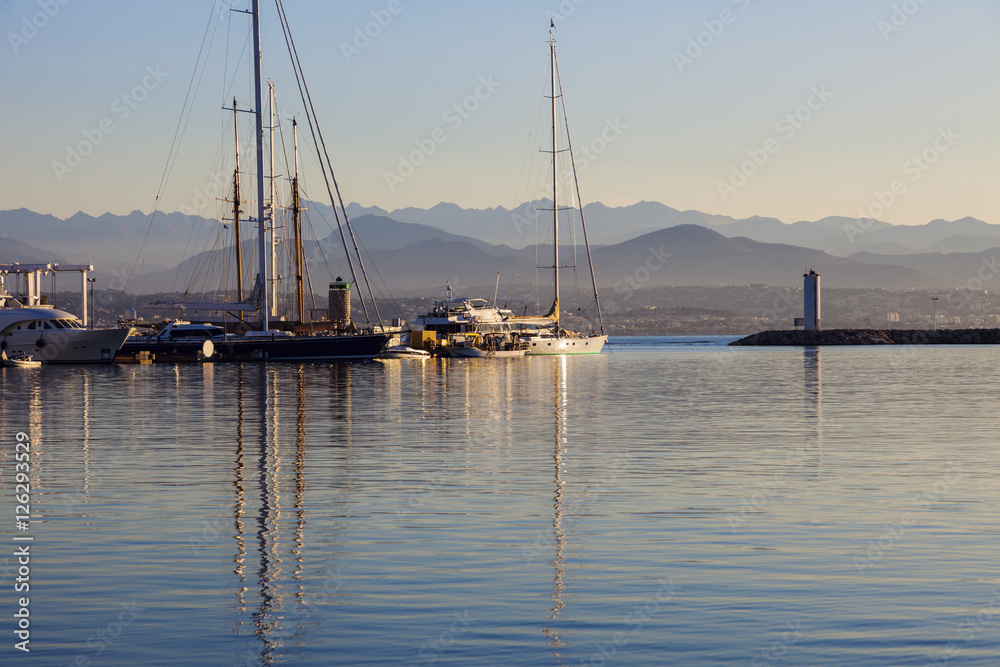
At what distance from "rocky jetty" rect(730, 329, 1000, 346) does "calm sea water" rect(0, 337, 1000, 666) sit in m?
147

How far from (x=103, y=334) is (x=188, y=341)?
23.3 feet

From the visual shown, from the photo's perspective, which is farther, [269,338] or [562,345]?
[562,345]

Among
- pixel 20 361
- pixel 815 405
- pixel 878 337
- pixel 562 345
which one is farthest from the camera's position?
pixel 878 337

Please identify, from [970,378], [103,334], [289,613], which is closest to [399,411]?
[289,613]

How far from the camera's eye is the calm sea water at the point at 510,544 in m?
9.27

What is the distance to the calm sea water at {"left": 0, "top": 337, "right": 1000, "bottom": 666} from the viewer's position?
9.27m

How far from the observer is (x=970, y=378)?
5994 cm

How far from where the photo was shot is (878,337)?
176750 millimetres

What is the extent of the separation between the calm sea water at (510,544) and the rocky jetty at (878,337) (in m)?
147

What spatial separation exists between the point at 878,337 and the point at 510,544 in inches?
6894

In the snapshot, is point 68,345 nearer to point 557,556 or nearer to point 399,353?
point 399,353

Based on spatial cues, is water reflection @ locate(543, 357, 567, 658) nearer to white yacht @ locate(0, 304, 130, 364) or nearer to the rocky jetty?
white yacht @ locate(0, 304, 130, 364)

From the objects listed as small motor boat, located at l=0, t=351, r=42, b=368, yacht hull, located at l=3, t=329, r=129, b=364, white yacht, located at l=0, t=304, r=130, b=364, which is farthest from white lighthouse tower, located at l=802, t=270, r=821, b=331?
small motor boat, located at l=0, t=351, r=42, b=368

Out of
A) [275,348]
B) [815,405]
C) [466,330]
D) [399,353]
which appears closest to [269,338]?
[275,348]
